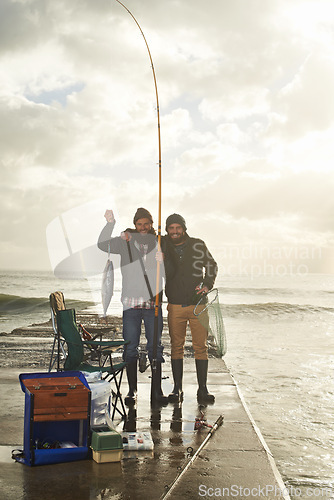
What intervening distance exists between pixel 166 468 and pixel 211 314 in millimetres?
2229

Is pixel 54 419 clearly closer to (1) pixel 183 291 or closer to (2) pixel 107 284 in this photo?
(1) pixel 183 291

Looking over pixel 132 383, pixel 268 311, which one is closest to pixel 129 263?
pixel 132 383

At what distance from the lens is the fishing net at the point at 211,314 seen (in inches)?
206

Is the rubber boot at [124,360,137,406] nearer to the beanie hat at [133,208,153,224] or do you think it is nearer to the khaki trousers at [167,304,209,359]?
the khaki trousers at [167,304,209,359]

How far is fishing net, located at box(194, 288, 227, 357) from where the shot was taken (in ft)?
17.2

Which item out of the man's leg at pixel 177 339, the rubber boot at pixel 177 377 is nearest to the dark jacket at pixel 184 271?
the man's leg at pixel 177 339

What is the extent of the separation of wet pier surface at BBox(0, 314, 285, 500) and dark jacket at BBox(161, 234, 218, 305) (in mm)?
1120

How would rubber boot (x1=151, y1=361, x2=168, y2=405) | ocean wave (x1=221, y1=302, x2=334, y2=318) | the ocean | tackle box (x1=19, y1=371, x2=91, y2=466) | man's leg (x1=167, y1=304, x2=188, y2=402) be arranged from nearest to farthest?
tackle box (x1=19, y1=371, x2=91, y2=466)
the ocean
rubber boot (x1=151, y1=361, x2=168, y2=405)
man's leg (x1=167, y1=304, x2=188, y2=402)
ocean wave (x1=221, y1=302, x2=334, y2=318)

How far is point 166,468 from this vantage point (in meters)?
3.39

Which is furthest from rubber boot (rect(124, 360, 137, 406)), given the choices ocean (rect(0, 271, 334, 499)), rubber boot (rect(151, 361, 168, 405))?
ocean (rect(0, 271, 334, 499))

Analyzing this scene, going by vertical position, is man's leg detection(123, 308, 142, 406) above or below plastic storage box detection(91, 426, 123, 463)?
above

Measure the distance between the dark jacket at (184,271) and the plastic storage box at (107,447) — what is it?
6.53 feet

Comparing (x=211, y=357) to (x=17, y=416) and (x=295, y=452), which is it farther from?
(x=17, y=416)

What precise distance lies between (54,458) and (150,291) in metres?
2.08
